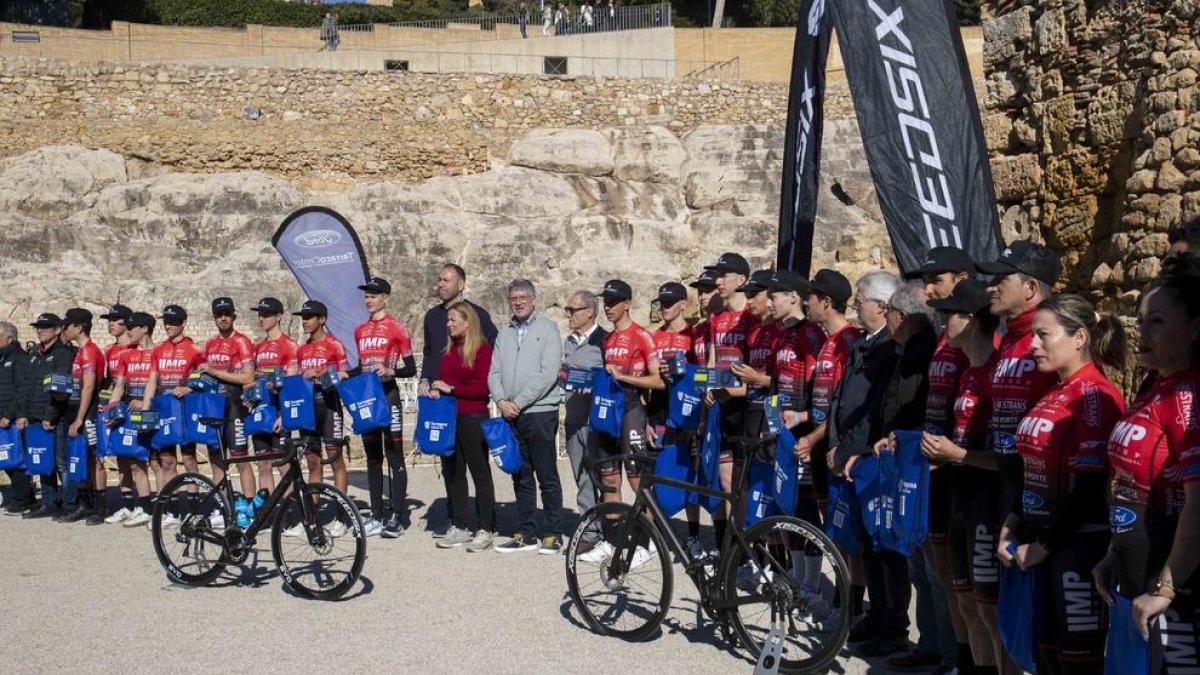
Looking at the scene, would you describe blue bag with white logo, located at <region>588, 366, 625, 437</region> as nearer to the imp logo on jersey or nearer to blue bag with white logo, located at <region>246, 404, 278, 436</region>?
blue bag with white logo, located at <region>246, 404, 278, 436</region>

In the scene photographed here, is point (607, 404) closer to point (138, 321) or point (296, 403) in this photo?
point (296, 403)

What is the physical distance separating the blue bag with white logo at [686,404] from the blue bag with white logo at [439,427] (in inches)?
69.5

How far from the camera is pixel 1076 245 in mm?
7777

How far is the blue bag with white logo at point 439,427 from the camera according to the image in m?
8.83

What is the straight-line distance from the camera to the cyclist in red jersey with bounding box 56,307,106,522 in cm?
1074

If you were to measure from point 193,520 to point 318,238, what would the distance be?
17.1ft

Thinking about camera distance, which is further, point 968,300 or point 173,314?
point 173,314

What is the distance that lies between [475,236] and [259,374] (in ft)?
48.1

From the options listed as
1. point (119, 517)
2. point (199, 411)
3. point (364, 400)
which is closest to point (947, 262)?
point (364, 400)

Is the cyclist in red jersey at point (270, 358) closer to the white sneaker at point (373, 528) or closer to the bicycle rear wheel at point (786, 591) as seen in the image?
the white sneaker at point (373, 528)

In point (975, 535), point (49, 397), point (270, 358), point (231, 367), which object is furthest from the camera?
point (49, 397)

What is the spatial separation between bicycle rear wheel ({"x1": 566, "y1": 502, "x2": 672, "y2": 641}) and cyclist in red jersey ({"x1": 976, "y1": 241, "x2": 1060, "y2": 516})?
80.8 inches

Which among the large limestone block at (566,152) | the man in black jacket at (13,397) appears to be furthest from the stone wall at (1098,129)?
the large limestone block at (566,152)

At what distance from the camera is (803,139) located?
A: 7.07 m
